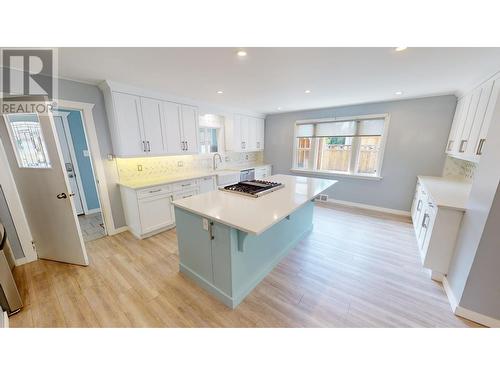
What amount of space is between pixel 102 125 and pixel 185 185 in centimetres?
151

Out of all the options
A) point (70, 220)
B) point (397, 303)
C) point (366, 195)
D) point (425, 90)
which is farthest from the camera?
point (366, 195)

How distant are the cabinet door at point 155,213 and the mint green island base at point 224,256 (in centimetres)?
119

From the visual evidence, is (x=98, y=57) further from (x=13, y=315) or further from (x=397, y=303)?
(x=397, y=303)

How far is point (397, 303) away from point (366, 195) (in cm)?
299

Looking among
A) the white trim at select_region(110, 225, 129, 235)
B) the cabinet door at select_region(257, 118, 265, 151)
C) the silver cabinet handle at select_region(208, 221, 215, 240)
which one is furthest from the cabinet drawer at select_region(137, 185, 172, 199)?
the cabinet door at select_region(257, 118, 265, 151)

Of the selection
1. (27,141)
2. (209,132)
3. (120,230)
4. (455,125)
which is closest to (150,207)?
(120,230)

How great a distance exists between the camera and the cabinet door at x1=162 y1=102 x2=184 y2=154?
10.5ft

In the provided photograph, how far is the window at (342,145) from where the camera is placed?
404 centimetres

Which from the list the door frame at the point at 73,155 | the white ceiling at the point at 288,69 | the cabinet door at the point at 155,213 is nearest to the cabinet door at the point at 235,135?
the white ceiling at the point at 288,69

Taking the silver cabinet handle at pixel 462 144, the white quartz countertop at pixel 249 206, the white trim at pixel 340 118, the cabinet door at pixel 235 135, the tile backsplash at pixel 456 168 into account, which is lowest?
the white quartz countertop at pixel 249 206

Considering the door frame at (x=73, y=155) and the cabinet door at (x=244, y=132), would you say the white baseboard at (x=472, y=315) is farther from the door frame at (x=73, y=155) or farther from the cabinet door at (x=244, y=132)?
the door frame at (x=73, y=155)
